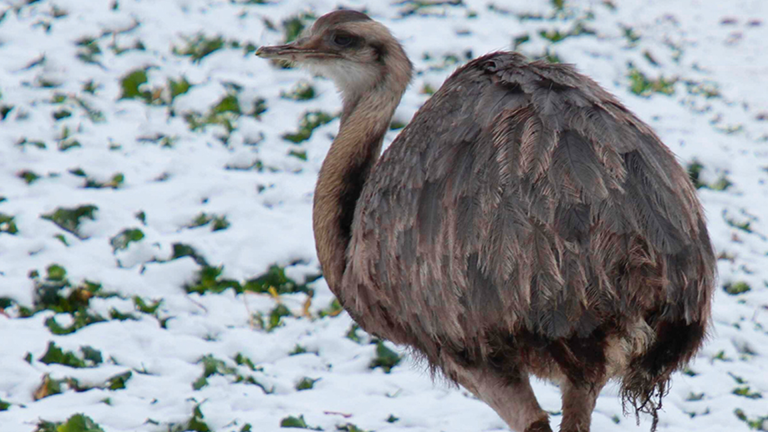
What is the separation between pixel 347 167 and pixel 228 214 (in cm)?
179

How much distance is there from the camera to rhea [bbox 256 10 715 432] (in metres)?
3.43

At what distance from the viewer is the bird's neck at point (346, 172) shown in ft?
15.1

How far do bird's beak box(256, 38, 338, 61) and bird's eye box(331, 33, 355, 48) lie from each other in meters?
0.06

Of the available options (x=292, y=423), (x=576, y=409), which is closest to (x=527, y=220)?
(x=576, y=409)

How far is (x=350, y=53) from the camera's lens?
5.01 m

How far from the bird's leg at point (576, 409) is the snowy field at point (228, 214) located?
72 cm

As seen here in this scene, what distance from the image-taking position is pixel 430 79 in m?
8.52

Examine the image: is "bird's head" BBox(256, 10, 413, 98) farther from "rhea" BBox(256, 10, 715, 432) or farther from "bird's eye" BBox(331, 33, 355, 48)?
"rhea" BBox(256, 10, 715, 432)

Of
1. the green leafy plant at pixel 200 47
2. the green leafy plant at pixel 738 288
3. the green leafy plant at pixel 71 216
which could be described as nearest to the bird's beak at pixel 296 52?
the green leafy plant at pixel 71 216

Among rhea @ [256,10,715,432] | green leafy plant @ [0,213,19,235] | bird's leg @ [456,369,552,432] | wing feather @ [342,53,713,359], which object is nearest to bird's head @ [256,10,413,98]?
rhea @ [256,10,715,432]

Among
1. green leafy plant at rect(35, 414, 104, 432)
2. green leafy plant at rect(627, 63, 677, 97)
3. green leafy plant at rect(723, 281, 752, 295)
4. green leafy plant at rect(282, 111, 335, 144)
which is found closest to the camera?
green leafy plant at rect(35, 414, 104, 432)

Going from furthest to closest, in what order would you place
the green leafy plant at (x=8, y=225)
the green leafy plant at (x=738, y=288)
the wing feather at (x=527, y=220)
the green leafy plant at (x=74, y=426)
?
the green leafy plant at (x=738, y=288) → the green leafy plant at (x=8, y=225) → the green leafy plant at (x=74, y=426) → the wing feather at (x=527, y=220)

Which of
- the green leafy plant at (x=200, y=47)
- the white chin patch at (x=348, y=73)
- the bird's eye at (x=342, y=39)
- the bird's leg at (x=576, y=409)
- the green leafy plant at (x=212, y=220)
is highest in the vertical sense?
the bird's eye at (x=342, y=39)

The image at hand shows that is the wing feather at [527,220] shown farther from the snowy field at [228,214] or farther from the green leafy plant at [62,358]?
the green leafy plant at [62,358]
